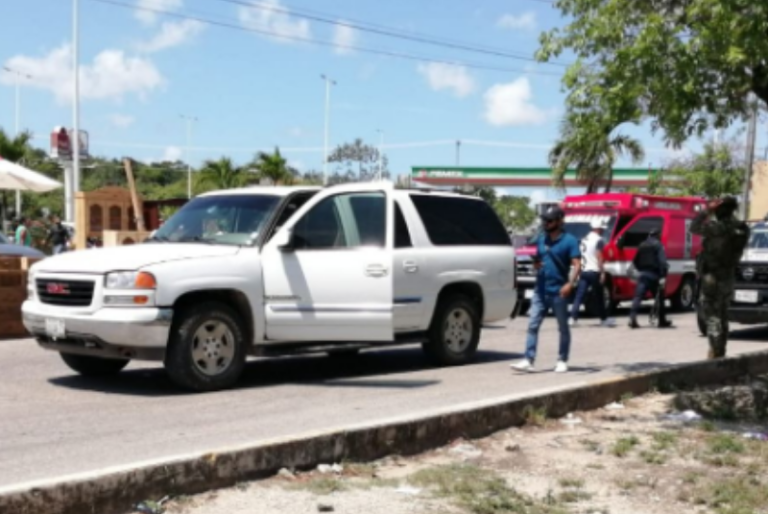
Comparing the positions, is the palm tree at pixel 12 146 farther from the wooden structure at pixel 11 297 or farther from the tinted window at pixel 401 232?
the tinted window at pixel 401 232

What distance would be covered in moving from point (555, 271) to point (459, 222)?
4.83 ft

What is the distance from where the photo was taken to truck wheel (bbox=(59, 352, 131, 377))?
9.55 meters

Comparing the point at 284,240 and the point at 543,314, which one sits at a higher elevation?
the point at 284,240

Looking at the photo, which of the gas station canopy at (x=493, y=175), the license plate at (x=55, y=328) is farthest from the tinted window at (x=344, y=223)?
the gas station canopy at (x=493, y=175)

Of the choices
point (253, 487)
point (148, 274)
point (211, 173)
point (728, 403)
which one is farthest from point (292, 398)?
point (211, 173)

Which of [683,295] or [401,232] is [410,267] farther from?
[683,295]

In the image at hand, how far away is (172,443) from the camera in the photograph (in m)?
6.66

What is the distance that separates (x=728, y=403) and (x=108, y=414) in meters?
5.43

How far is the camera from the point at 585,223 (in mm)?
19891

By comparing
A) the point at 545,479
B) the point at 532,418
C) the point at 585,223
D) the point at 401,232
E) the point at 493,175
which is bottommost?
the point at 545,479

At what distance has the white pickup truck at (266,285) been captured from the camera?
8.42 meters

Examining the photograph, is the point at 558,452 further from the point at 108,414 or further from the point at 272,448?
the point at 108,414

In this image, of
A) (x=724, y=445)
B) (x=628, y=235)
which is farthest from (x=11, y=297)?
(x=628, y=235)

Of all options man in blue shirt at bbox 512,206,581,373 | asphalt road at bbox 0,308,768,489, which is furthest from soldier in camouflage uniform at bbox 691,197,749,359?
man in blue shirt at bbox 512,206,581,373
